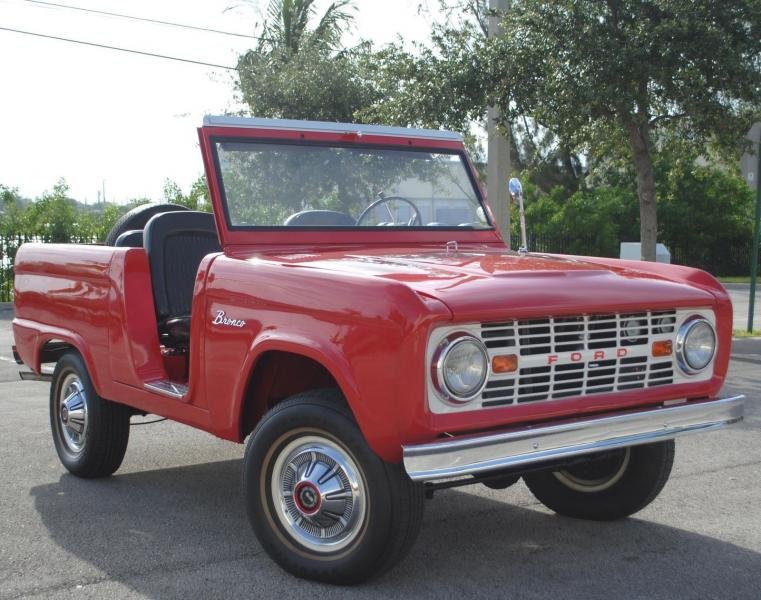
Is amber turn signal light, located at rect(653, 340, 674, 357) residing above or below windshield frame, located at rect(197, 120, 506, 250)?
below

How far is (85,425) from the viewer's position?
5.81m

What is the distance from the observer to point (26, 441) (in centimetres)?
703

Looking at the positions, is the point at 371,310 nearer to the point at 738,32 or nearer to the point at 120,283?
the point at 120,283

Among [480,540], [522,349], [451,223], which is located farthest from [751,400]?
[522,349]

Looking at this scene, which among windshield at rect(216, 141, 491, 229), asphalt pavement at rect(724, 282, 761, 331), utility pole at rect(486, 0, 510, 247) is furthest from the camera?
asphalt pavement at rect(724, 282, 761, 331)

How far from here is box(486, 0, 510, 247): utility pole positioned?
14031mm

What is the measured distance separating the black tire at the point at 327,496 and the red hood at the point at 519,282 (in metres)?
0.59

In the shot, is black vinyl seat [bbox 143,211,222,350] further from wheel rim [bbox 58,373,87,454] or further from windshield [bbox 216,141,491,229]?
windshield [bbox 216,141,491,229]

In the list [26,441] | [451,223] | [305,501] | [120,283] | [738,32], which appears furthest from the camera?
[738,32]

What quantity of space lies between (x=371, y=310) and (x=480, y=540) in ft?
4.96

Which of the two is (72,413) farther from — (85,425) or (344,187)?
(344,187)

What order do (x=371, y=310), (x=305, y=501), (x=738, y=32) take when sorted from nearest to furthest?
(x=371, y=310) < (x=305, y=501) < (x=738, y=32)

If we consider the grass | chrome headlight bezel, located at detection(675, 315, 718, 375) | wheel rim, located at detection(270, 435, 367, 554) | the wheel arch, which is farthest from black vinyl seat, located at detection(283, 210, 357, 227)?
the grass

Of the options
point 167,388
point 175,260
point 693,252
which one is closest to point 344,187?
point 175,260
